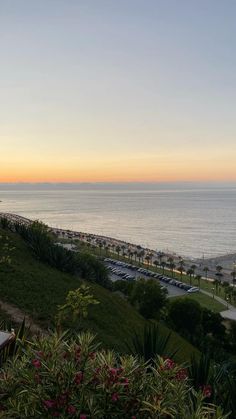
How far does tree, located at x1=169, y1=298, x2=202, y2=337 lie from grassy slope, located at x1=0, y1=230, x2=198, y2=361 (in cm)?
1020

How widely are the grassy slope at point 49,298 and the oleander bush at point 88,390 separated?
20.4 ft

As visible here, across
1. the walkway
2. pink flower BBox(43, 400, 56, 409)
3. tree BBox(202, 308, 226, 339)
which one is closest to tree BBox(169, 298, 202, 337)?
tree BBox(202, 308, 226, 339)

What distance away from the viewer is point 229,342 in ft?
79.4

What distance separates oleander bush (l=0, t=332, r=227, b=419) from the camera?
3.06 m

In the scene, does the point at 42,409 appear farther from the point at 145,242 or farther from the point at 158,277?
the point at 145,242

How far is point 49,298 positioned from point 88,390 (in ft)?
30.4

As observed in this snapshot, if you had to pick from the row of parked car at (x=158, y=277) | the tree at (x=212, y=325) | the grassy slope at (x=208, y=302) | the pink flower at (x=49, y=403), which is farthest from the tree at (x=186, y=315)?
the pink flower at (x=49, y=403)

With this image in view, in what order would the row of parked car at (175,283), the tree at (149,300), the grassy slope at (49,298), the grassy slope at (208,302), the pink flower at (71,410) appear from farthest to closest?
1. the row of parked car at (175,283)
2. the grassy slope at (208,302)
3. the tree at (149,300)
4. the grassy slope at (49,298)
5. the pink flower at (71,410)

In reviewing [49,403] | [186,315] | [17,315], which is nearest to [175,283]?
[186,315]

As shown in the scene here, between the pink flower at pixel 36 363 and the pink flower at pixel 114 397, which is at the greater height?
the pink flower at pixel 36 363

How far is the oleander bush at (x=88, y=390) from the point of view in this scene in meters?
3.06

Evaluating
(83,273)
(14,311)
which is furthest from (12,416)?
(83,273)

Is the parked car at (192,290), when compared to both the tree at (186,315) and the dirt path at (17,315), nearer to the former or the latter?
the tree at (186,315)

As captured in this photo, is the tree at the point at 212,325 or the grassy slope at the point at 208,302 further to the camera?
the grassy slope at the point at 208,302
